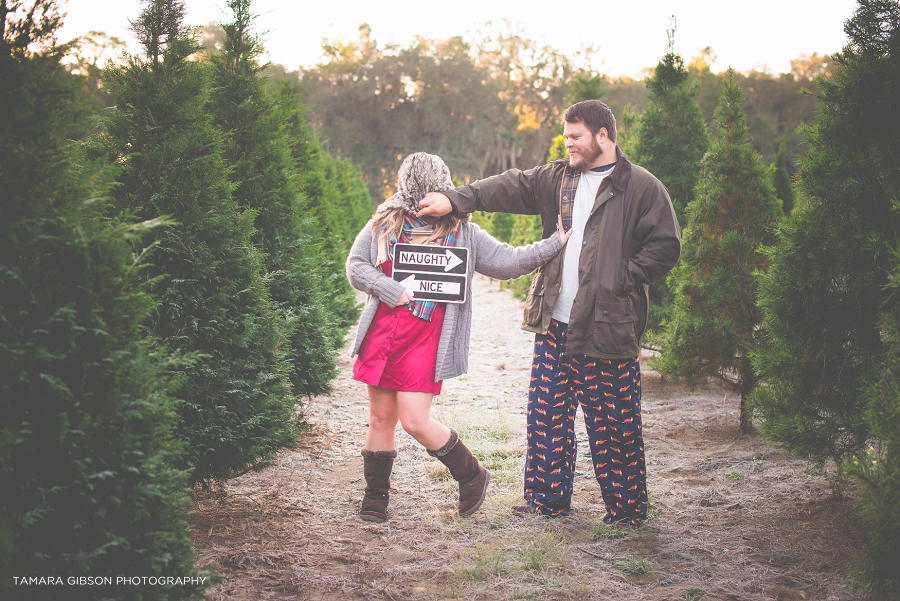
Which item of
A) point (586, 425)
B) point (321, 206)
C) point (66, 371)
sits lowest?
point (586, 425)

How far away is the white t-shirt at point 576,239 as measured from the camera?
12.5ft

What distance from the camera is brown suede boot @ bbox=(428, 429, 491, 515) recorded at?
391 centimetres

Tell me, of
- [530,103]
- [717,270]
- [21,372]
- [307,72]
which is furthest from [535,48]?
[21,372]

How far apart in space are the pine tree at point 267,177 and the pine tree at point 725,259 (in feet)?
10.4

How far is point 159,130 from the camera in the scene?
3.53 m

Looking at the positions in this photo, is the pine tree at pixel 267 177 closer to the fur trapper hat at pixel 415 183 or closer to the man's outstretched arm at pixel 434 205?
the fur trapper hat at pixel 415 183

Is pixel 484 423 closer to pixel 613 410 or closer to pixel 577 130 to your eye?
pixel 613 410

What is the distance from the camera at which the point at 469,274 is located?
375 cm

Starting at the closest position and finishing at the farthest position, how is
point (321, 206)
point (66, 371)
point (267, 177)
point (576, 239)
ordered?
point (66, 371)
point (576, 239)
point (267, 177)
point (321, 206)

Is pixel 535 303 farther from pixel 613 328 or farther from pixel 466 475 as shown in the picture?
pixel 466 475

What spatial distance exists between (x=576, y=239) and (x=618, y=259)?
0.29m

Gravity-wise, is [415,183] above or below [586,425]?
above

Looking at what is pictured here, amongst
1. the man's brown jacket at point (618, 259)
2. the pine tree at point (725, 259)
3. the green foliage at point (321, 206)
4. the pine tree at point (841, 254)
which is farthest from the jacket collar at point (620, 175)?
the green foliage at point (321, 206)

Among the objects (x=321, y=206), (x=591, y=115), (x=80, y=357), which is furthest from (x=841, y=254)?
(x=321, y=206)
